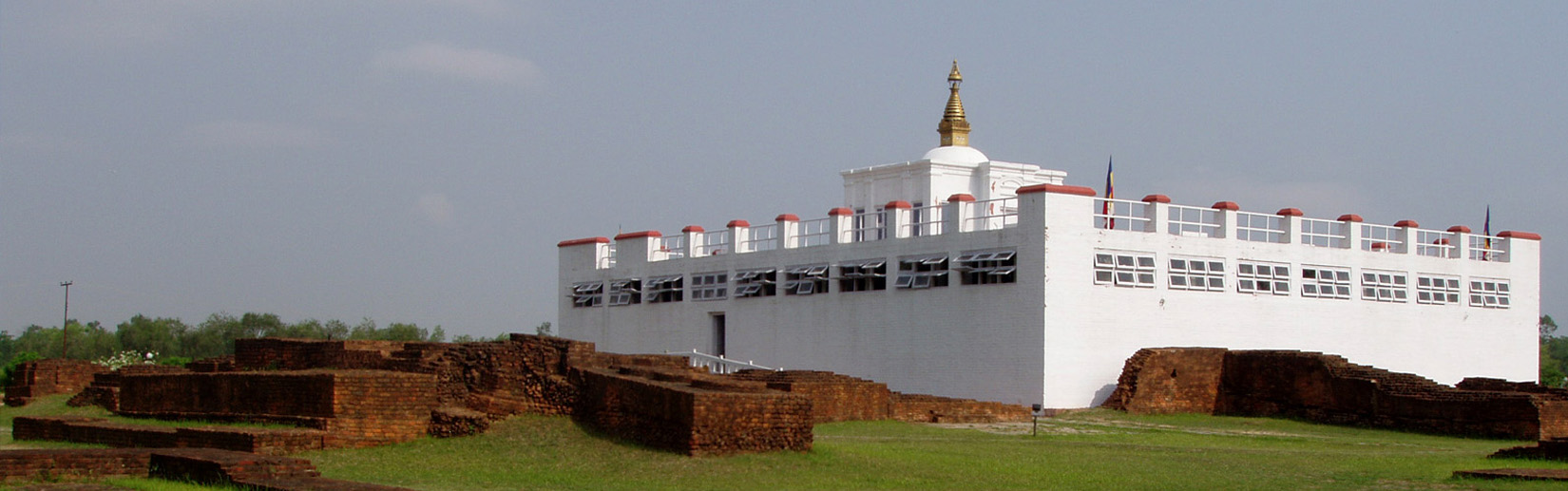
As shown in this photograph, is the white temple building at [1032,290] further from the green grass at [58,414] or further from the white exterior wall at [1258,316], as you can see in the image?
the green grass at [58,414]

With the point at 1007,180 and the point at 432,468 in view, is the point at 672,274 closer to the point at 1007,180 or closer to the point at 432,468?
the point at 1007,180

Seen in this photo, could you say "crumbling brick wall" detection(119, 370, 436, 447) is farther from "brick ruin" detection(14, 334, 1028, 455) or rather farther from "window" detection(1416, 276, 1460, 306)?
"window" detection(1416, 276, 1460, 306)

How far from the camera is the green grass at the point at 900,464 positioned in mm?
15609

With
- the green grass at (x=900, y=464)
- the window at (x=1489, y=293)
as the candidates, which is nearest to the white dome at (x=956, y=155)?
the window at (x=1489, y=293)

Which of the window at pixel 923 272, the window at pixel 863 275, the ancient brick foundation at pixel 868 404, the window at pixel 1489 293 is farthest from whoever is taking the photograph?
the window at pixel 1489 293

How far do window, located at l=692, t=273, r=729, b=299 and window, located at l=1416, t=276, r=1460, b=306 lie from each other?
1608cm

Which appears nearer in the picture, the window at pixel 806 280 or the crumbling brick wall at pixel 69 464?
the crumbling brick wall at pixel 69 464

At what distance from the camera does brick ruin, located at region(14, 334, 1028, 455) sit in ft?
55.3

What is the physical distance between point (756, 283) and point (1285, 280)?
11970 millimetres

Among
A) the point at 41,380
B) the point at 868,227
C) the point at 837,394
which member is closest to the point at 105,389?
the point at 41,380

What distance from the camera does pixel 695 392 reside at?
16.6 metres

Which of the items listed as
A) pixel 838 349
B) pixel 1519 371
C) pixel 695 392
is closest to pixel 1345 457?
pixel 695 392

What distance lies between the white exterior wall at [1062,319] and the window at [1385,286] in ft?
0.72

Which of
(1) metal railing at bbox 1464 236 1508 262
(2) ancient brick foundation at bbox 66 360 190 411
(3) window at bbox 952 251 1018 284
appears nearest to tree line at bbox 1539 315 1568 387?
(1) metal railing at bbox 1464 236 1508 262
